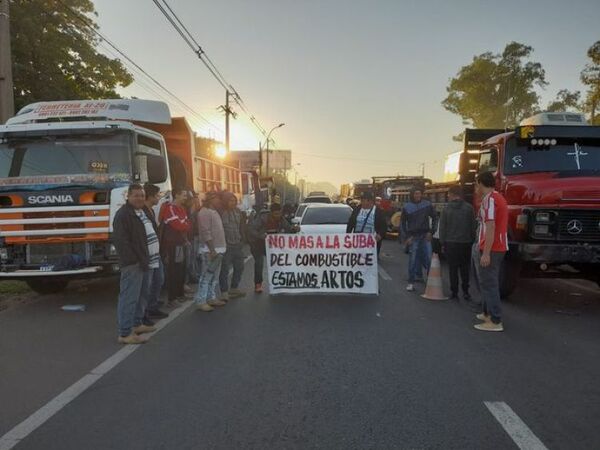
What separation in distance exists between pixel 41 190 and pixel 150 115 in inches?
123

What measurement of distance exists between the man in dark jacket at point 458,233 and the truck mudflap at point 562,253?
112 cm

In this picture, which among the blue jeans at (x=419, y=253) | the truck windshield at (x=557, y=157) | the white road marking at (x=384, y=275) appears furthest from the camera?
the white road marking at (x=384, y=275)

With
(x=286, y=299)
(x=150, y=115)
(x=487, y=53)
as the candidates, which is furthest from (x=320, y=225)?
(x=487, y=53)

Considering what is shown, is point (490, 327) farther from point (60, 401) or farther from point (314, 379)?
point (60, 401)

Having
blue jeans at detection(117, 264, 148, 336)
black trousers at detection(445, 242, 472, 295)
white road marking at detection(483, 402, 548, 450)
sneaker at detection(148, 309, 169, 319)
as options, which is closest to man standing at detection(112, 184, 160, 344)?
blue jeans at detection(117, 264, 148, 336)

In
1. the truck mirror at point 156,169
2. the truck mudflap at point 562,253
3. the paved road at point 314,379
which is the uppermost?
the truck mirror at point 156,169

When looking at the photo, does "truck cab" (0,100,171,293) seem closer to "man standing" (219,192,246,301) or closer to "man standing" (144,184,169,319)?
"man standing" (144,184,169,319)

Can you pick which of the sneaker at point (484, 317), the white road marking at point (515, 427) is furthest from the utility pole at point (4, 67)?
the white road marking at point (515, 427)

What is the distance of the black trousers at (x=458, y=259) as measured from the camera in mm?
8344

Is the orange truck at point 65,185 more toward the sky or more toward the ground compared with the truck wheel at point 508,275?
more toward the sky

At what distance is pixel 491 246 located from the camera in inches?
250

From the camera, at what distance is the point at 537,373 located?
491 cm

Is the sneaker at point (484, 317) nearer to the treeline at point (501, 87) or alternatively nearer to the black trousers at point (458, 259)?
the black trousers at point (458, 259)

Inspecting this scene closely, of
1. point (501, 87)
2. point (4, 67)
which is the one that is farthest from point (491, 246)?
point (501, 87)
